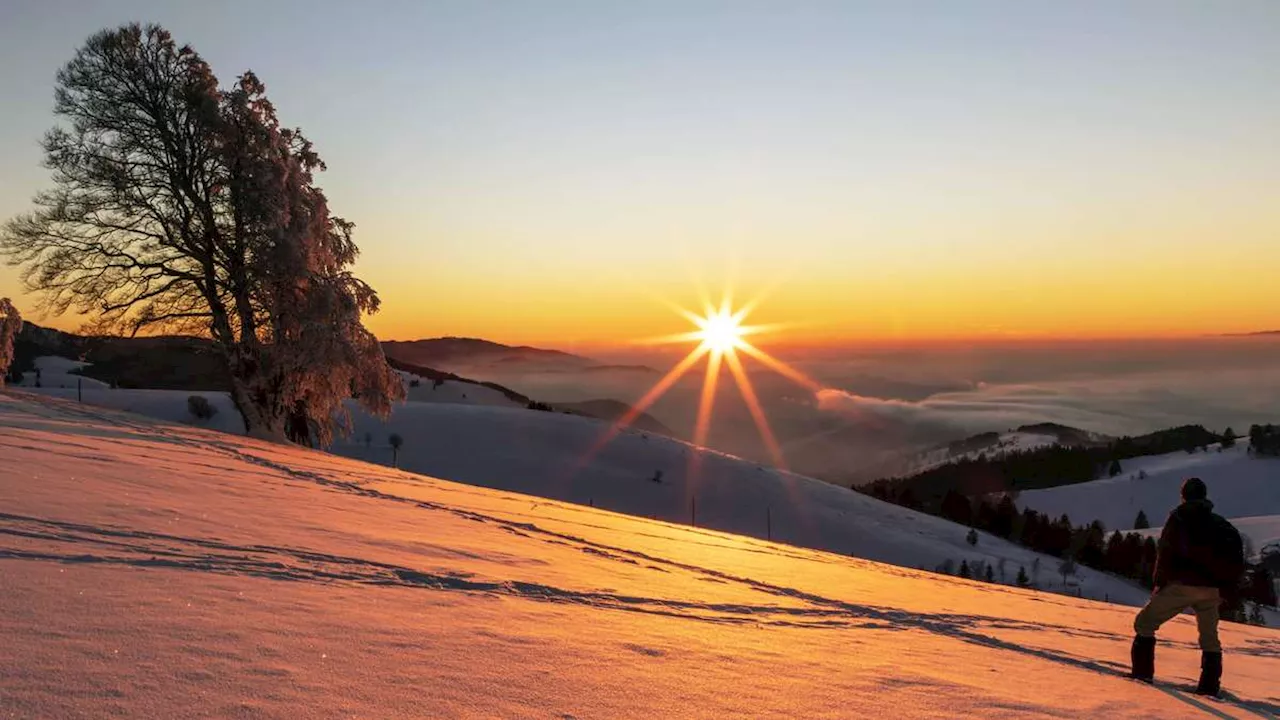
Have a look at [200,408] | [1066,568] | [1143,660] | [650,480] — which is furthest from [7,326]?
[1066,568]

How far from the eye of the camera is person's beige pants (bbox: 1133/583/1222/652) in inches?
284

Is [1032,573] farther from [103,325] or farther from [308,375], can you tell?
[103,325]

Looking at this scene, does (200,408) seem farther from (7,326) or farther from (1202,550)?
(1202,550)

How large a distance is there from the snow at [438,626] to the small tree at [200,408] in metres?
34.0

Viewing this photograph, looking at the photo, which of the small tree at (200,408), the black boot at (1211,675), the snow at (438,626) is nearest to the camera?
the snow at (438,626)

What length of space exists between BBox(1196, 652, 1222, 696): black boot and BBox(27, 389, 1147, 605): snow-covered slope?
134 ft

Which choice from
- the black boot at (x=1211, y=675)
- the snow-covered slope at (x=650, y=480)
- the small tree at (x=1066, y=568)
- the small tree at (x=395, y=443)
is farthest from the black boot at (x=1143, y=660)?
the small tree at (x=1066, y=568)

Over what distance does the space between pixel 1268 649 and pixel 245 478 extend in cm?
1489

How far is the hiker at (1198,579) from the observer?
7.16 metres

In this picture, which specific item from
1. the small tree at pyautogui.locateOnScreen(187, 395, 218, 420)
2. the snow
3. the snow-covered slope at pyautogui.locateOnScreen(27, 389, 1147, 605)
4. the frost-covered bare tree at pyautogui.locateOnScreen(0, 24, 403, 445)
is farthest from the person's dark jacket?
the small tree at pyautogui.locateOnScreen(187, 395, 218, 420)

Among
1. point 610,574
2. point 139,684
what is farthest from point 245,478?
point 139,684

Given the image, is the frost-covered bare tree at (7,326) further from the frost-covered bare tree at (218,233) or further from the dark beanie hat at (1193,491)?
the dark beanie hat at (1193,491)

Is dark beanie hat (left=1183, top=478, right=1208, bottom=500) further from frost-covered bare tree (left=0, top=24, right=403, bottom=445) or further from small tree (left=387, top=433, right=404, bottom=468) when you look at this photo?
small tree (left=387, top=433, right=404, bottom=468)

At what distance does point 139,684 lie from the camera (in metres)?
3.37
